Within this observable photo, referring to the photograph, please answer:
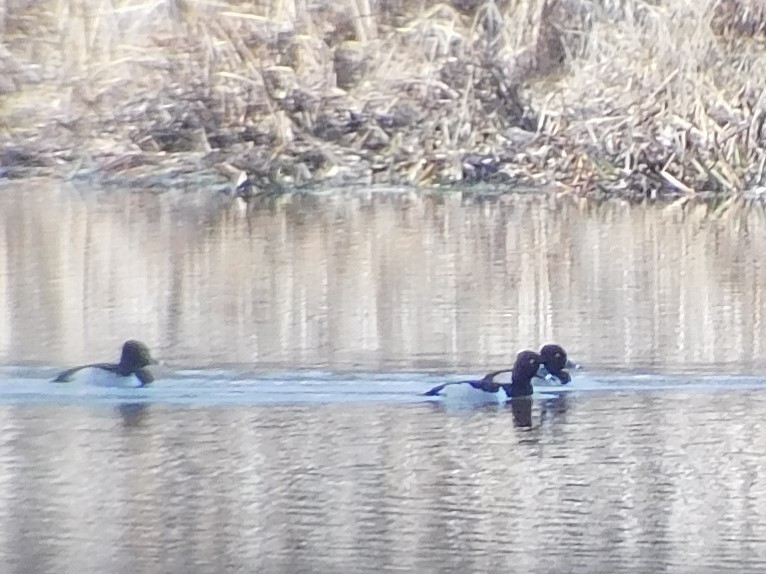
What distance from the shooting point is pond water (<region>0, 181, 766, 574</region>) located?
6.01 m

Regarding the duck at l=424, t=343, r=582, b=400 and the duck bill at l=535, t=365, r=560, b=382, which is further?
the duck bill at l=535, t=365, r=560, b=382

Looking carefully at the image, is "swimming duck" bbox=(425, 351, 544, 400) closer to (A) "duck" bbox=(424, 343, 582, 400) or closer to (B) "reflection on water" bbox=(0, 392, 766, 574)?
(A) "duck" bbox=(424, 343, 582, 400)

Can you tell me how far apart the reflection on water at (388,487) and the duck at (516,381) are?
144 mm

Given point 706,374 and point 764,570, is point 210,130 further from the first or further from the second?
point 764,570

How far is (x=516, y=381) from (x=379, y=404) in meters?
0.57

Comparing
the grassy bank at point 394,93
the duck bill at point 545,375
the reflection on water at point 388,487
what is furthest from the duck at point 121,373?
the grassy bank at point 394,93

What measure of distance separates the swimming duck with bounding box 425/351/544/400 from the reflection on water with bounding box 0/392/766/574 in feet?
0.45

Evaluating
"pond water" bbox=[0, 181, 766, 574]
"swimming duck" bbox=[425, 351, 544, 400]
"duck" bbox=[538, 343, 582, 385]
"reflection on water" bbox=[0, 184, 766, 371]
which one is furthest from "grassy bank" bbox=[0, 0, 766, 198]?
"swimming duck" bbox=[425, 351, 544, 400]

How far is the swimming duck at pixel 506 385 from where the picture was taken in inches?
324

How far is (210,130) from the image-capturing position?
59.7ft

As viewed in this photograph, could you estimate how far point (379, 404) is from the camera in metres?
8.16

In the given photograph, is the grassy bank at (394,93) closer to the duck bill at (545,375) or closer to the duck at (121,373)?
the duck bill at (545,375)

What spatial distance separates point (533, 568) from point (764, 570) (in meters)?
0.60

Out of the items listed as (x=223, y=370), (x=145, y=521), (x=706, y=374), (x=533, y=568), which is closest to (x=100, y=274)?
(x=223, y=370)
